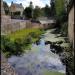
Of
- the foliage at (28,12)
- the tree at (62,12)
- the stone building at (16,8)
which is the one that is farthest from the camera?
the stone building at (16,8)

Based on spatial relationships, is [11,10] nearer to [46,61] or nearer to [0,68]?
[46,61]

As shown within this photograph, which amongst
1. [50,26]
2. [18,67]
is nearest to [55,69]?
[18,67]

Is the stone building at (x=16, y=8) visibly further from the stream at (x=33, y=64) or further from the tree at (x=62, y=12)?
the stream at (x=33, y=64)

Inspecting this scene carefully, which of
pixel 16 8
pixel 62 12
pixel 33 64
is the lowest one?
pixel 33 64

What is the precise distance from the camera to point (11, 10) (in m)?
63.8

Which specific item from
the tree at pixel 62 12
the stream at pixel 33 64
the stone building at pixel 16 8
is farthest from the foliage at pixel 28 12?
the stream at pixel 33 64

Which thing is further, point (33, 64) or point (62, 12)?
point (62, 12)

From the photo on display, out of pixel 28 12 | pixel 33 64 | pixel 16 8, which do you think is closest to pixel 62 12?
pixel 28 12

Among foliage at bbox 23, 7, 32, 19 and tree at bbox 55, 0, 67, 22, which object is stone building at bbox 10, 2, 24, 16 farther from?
tree at bbox 55, 0, 67, 22

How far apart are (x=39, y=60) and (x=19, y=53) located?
2.07m

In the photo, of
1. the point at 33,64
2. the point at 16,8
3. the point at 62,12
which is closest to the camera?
the point at 33,64

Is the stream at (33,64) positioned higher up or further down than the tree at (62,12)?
further down

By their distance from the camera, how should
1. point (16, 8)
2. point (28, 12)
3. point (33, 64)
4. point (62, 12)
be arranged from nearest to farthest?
point (33, 64) < point (62, 12) < point (28, 12) < point (16, 8)

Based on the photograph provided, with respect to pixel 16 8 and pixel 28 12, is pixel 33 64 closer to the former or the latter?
pixel 28 12
